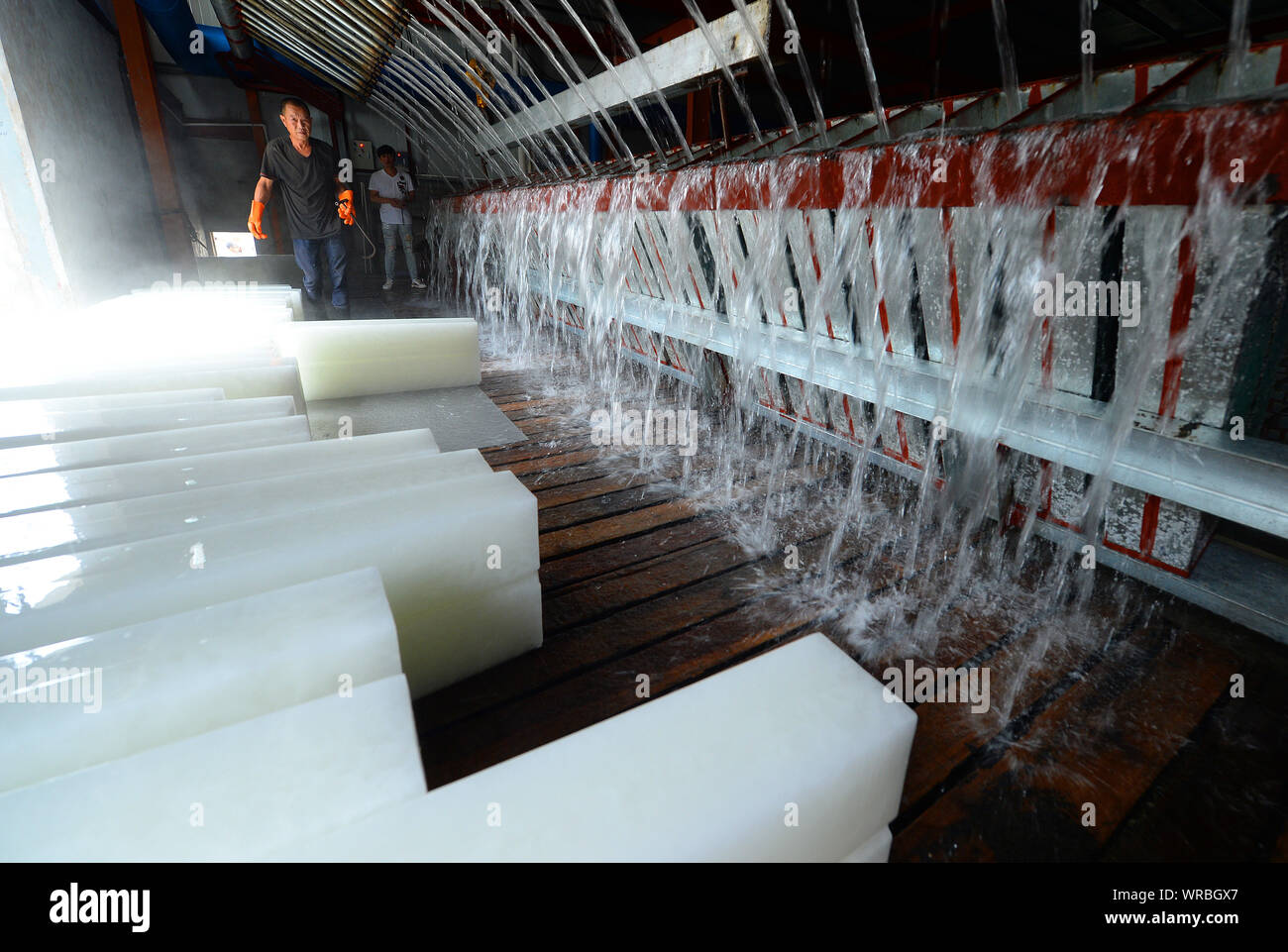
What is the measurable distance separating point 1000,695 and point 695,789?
1.02 metres

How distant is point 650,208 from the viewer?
270 centimetres

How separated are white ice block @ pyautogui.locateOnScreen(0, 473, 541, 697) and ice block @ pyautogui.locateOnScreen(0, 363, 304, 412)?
1095 millimetres

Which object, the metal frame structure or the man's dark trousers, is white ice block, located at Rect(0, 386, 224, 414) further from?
the man's dark trousers

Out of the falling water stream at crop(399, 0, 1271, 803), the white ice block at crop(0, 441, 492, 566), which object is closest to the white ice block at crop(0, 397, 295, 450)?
the white ice block at crop(0, 441, 492, 566)

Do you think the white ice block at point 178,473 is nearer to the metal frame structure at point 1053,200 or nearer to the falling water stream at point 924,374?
the falling water stream at point 924,374

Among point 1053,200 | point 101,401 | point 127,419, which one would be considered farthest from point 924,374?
point 101,401

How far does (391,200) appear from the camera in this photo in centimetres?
718

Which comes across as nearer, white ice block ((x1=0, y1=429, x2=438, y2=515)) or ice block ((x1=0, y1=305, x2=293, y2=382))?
white ice block ((x1=0, y1=429, x2=438, y2=515))

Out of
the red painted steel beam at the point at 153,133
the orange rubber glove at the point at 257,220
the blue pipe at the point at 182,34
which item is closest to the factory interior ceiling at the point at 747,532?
the orange rubber glove at the point at 257,220

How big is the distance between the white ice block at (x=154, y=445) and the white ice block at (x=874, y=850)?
4.85 feet

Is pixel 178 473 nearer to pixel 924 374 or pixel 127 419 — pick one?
pixel 127 419

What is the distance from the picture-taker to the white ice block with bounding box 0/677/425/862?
60 cm

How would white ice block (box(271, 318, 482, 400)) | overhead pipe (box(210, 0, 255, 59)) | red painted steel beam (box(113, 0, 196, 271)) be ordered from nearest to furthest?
white ice block (box(271, 318, 482, 400)), red painted steel beam (box(113, 0, 196, 271)), overhead pipe (box(210, 0, 255, 59))

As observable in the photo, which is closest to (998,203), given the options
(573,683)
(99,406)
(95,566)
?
(573,683)
